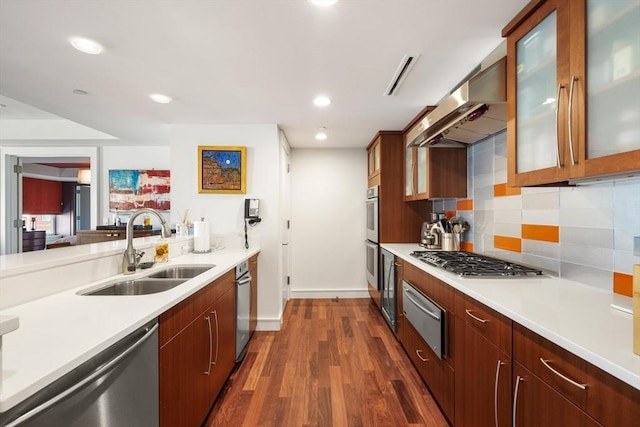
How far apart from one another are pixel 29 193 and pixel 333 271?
9.41 metres

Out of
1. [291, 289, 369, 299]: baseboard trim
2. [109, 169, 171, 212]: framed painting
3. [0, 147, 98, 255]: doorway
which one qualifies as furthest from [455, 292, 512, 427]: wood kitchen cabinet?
[0, 147, 98, 255]: doorway

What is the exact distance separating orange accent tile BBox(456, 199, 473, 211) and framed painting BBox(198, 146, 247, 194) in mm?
2260

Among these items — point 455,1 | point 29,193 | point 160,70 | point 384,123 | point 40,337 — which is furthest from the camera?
point 29,193

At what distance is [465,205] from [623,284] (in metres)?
1.50

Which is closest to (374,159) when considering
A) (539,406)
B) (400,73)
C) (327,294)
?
(400,73)

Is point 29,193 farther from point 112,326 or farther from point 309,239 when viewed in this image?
point 112,326

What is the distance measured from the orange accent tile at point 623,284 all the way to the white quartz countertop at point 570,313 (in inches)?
1.5

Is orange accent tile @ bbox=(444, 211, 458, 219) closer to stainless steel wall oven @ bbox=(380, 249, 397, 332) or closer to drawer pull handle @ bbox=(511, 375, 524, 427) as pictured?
stainless steel wall oven @ bbox=(380, 249, 397, 332)

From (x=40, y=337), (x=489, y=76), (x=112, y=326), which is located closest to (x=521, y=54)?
(x=489, y=76)

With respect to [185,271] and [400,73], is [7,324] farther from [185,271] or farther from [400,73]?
[400,73]

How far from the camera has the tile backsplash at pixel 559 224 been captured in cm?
126

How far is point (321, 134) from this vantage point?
365 cm

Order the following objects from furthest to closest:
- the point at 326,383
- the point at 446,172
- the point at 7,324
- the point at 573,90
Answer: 1. the point at 446,172
2. the point at 326,383
3. the point at 573,90
4. the point at 7,324

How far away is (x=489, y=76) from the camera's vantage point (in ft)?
5.05
